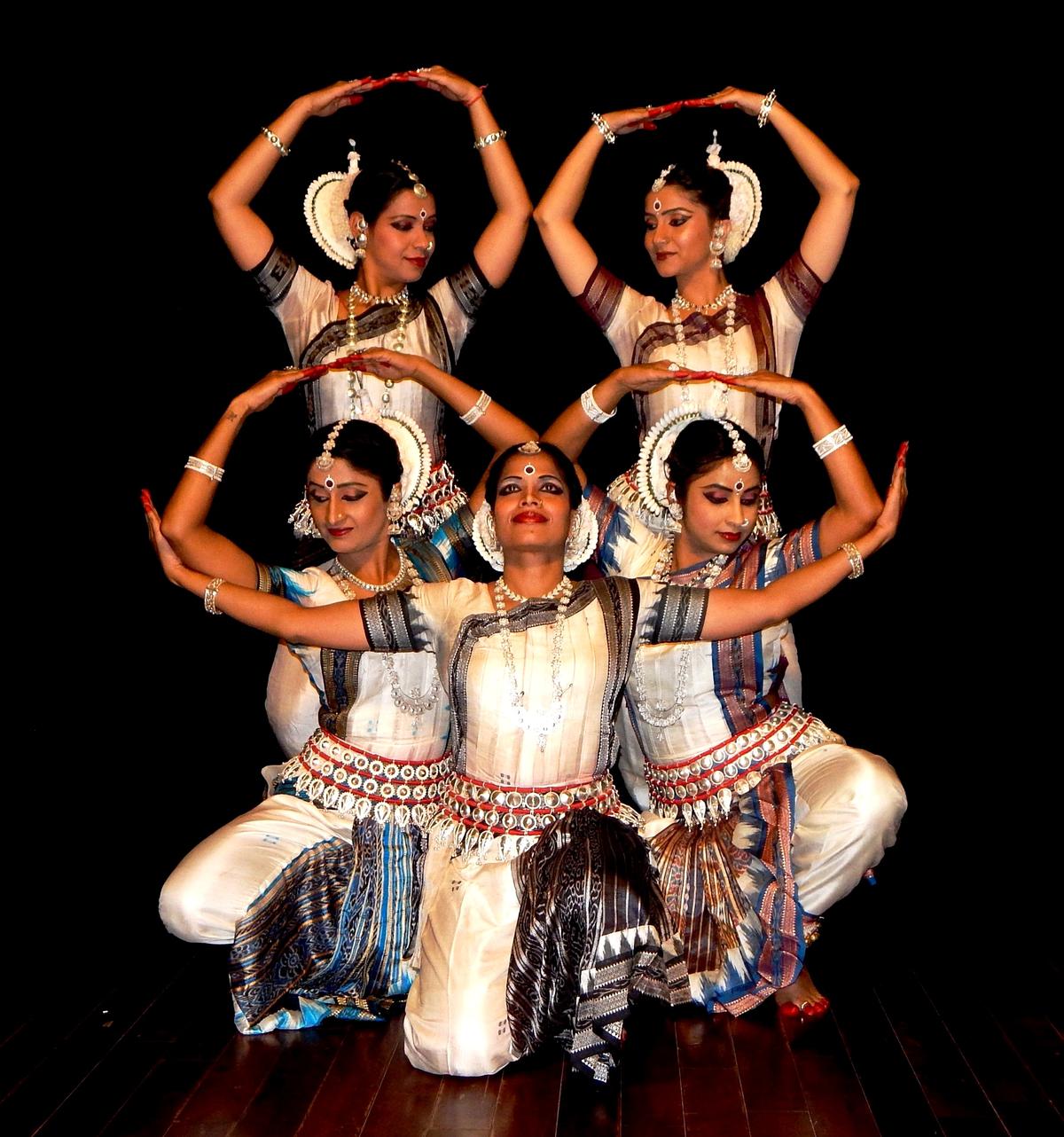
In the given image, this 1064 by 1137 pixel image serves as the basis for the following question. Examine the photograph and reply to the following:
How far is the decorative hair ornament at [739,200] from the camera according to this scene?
12.9 ft

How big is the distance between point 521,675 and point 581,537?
12.3 inches

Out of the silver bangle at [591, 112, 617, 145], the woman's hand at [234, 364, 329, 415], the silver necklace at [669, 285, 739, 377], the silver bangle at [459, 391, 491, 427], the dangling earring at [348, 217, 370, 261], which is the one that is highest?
the silver bangle at [591, 112, 617, 145]

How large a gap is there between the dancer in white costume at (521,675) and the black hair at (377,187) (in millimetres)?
877

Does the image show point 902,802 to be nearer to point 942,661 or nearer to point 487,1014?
point 487,1014

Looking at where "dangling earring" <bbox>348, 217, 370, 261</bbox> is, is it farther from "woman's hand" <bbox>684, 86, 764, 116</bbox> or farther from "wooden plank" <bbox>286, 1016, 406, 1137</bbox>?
"wooden plank" <bbox>286, 1016, 406, 1137</bbox>

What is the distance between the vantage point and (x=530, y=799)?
329 cm

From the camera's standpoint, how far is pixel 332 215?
13.2ft

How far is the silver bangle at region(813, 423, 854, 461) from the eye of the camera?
3459 millimetres

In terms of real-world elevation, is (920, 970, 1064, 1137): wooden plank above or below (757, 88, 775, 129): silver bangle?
below

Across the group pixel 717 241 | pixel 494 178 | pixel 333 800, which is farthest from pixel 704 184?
pixel 333 800

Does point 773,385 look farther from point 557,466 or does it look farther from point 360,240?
point 360,240

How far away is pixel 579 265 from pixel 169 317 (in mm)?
1359

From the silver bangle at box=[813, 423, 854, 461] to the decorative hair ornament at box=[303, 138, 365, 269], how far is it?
1.27 meters

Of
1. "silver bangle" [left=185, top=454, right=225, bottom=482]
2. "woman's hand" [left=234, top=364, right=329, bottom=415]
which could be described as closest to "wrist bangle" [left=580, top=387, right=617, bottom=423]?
"woman's hand" [left=234, top=364, right=329, bottom=415]
